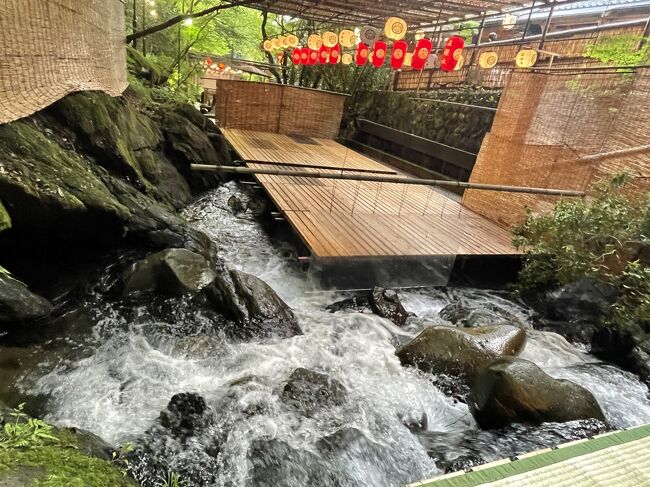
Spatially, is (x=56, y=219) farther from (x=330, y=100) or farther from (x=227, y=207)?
(x=330, y=100)

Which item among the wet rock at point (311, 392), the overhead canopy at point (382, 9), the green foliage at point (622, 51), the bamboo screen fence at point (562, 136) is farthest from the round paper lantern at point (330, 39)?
the wet rock at point (311, 392)

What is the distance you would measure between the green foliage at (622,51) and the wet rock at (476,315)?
528cm

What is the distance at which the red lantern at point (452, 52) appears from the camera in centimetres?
1031

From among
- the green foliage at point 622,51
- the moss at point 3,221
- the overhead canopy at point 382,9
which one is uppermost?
the overhead canopy at point 382,9

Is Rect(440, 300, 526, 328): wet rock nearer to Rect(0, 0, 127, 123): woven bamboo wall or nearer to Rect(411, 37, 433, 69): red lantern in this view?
Rect(0, 0, 127, 123): woven bamboo wall

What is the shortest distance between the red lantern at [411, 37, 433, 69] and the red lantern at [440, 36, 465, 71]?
0.52 metres

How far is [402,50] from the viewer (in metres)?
11.5

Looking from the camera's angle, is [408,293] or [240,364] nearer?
[240,364]

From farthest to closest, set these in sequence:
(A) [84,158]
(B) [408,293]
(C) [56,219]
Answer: (B) [408,293], (A) [84,158], (C) [56,219]

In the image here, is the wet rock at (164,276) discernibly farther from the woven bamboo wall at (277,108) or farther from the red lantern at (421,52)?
the woven bamboo wall at (277,108)

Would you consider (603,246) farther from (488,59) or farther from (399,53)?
(399,53)

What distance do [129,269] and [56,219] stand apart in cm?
114

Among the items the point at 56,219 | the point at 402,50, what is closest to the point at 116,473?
the point at 56,219

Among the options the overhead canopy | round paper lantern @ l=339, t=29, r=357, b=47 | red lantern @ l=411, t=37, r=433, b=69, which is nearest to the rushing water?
red lantern @ l=411, t=37, r=433, b=69
